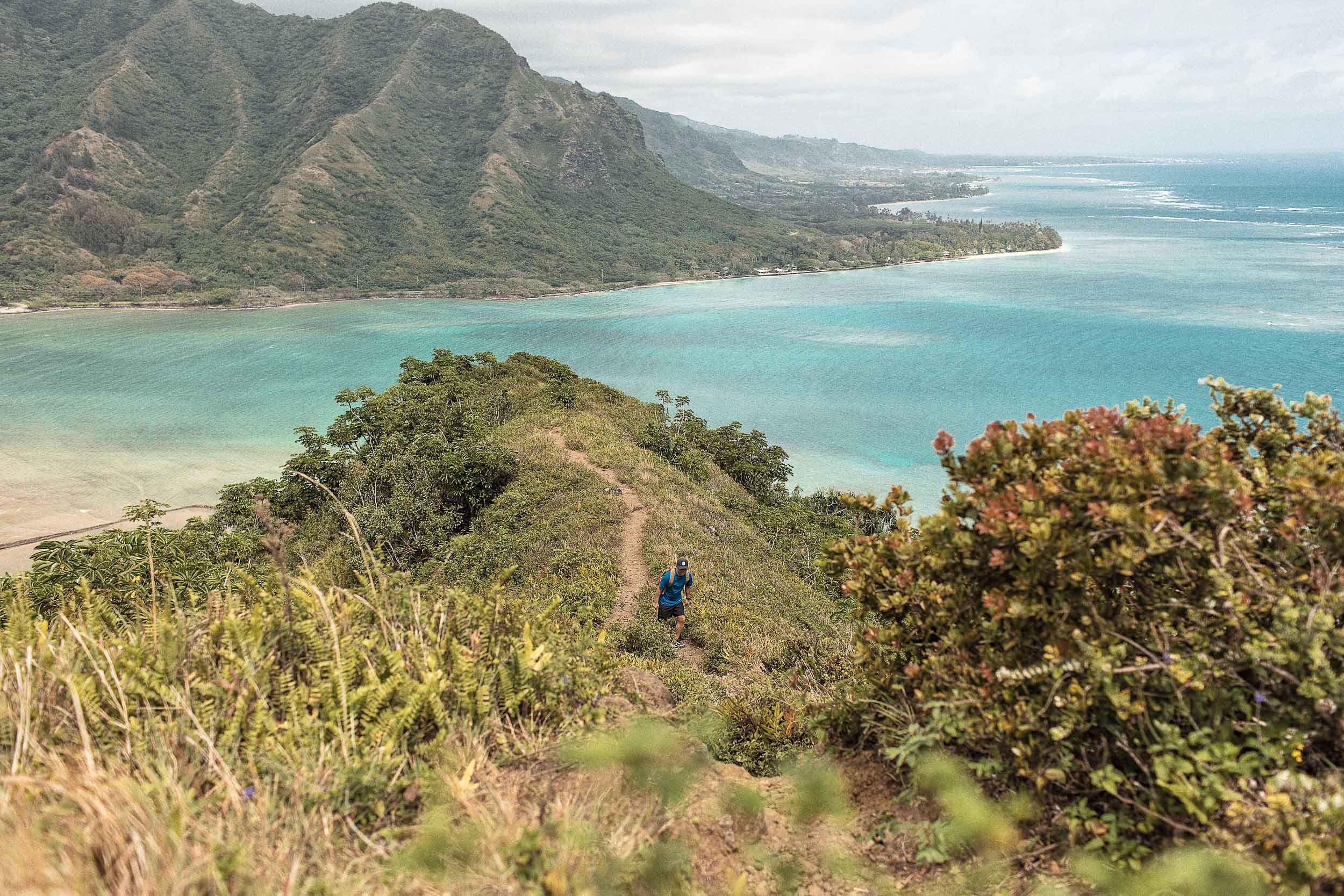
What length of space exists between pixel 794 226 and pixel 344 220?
103m

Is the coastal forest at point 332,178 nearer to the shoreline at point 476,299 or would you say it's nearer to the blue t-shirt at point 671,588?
the shoreline at point 476,299

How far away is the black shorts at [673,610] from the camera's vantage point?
10.1 m

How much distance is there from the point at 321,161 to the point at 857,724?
159060 millimetres

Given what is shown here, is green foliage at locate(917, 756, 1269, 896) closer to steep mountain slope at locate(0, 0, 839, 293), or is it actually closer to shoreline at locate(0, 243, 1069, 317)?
shoreline at locate(0, 243, 1069, 317)

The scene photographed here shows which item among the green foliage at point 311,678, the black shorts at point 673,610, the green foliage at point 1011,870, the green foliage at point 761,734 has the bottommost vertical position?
the black shorts at point 673,610

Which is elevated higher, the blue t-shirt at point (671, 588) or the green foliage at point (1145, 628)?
the green foliage at point (1145, 628)

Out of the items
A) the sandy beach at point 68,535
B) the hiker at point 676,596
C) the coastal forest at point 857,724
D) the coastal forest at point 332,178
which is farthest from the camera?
the coastal forest at point 332,178

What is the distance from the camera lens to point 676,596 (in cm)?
1003

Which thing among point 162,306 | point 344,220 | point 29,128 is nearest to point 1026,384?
point 162,306

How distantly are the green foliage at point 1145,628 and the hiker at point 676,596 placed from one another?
6.34 m

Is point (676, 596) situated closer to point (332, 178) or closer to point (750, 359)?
point (750, 359)

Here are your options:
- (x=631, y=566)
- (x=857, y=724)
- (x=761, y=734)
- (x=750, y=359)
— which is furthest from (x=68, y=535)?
(x=750, y=359)

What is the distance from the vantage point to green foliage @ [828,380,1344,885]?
8.05 ft

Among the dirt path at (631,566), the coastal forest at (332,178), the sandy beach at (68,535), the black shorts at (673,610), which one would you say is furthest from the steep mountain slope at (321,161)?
the black shorts at (673,610)
